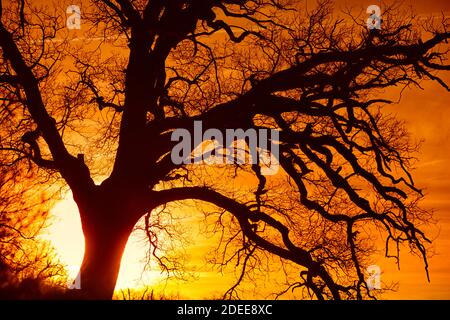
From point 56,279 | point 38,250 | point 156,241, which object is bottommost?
point 56,279

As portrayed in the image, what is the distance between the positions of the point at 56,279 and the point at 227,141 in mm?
4869

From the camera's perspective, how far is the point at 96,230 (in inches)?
571

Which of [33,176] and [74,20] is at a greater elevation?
[74,20]

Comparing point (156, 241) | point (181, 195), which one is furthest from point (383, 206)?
point (156, 241)

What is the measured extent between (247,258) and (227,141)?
10.5ft

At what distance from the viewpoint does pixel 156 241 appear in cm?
1792

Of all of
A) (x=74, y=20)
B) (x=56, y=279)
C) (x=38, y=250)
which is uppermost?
(x=74, y=20)

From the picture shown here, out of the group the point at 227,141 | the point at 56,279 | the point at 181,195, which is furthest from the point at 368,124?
the point at 56,279

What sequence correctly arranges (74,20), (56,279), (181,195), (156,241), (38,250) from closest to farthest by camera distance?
(56,279) < (38,250) < (181,195) < (74,20) < (156,241)

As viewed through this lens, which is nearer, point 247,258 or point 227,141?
point 227,141

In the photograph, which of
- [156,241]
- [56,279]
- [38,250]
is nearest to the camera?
[56,279]

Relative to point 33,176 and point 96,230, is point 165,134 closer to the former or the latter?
point 96,230

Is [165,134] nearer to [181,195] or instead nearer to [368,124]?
[181,195]

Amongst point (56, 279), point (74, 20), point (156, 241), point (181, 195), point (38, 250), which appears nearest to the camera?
point (56, 279)
